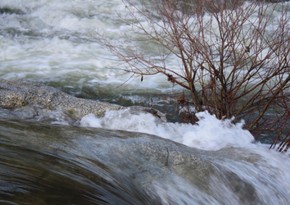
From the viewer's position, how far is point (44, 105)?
15.5 feet

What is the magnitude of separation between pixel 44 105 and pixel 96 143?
1435mm

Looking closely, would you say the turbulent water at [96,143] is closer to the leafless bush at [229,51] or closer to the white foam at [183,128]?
the white foam at [183,128]

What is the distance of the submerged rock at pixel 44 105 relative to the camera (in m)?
4.51

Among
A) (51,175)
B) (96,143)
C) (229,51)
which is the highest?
(229,51)

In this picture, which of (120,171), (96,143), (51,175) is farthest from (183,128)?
(51,175)

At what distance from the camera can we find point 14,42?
8.75 m

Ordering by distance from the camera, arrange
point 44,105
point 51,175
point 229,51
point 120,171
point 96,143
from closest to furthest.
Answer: point 51,175
point 120,171
point 96,143
point 44,105
point 229,51

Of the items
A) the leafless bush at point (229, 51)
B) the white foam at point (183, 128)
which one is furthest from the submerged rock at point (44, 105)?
the leafless bush at point (229, 51)

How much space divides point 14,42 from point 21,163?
643cm

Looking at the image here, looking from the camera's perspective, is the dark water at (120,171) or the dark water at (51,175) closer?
the dark water at (51,175)

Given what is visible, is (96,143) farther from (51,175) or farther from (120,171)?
(51,175)

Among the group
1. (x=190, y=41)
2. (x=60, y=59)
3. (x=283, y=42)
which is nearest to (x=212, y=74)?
(x=190, y=41)

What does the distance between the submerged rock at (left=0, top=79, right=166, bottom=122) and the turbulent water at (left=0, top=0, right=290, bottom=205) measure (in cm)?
13

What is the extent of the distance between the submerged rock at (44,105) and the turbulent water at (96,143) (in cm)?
13
